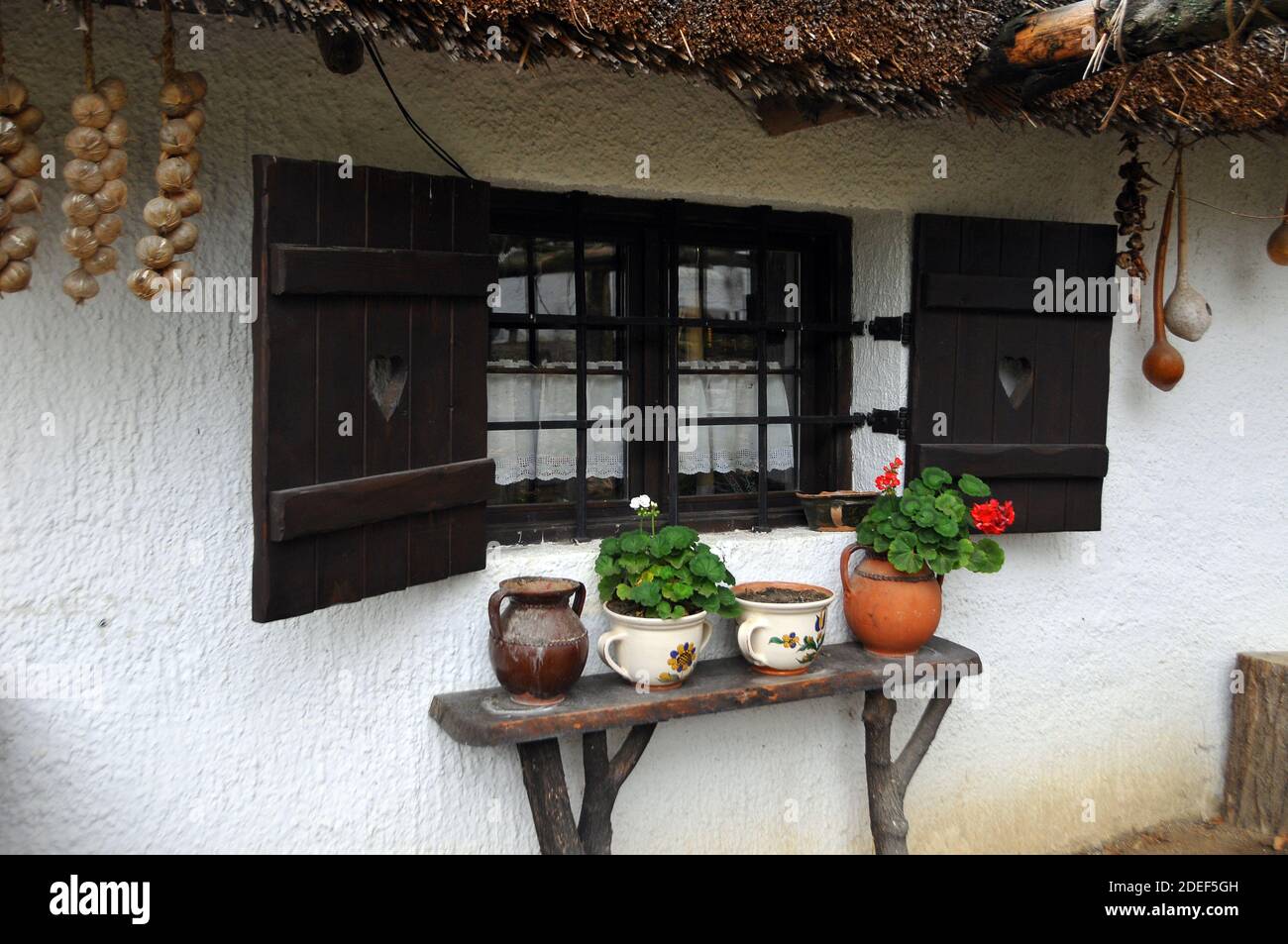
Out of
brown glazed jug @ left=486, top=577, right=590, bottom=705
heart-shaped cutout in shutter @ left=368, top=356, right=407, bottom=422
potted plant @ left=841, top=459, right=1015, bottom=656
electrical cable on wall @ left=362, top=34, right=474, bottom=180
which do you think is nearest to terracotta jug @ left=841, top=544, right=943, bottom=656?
potted plant @ left=841, top=459, right=1015, bottom=656

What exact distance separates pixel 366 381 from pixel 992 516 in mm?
1593

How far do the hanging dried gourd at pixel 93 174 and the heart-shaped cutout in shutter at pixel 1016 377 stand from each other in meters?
2.25

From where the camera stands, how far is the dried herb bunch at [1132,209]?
3.16 m

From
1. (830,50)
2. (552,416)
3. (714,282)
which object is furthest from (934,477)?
(830,50)

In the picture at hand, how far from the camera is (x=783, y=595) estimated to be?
272 cm

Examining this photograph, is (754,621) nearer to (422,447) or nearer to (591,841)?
(591,841)

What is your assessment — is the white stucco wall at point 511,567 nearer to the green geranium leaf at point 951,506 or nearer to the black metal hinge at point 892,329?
Result: the black metal hinge at point 892,329

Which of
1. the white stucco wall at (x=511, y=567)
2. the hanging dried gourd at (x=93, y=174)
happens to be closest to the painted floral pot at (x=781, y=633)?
the white stucco wall at (x=511, y=567)

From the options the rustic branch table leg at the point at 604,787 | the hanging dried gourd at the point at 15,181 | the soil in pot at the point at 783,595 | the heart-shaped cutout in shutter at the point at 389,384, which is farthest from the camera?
the soil in pot at the point at 783,595

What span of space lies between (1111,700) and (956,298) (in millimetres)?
1443

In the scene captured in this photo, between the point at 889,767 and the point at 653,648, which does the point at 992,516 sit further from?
the point at 653,648

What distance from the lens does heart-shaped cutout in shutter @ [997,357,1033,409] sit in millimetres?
3049

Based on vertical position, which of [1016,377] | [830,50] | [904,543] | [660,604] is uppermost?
[830,50]

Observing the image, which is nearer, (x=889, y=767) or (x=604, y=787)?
(x=604, y=787)
